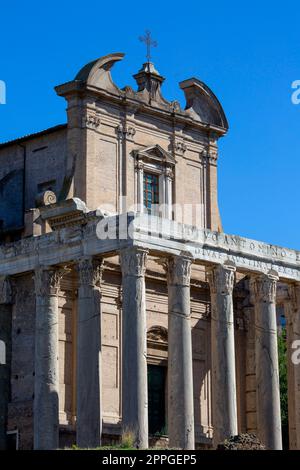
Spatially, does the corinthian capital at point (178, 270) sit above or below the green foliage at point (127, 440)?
above

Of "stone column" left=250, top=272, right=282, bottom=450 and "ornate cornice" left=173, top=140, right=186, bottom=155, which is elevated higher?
"ornate cornice" left=173, top=140, right=186, bottom=155

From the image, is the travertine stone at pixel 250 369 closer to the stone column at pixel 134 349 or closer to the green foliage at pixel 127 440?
the stone column at pixel 134 349

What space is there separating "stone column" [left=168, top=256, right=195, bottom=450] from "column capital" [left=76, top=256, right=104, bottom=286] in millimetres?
2211

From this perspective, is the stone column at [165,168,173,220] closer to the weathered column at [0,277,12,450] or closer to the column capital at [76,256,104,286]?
the column capital at [76,256,104,286]

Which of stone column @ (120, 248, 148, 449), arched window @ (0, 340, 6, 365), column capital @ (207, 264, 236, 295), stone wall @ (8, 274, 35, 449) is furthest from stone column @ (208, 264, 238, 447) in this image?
arched window @ (0, 340, 6, 365)

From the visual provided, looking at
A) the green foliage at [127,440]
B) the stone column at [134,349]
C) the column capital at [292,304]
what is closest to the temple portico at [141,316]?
the stone column at [134,349]

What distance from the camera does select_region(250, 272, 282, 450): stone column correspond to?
41.0m

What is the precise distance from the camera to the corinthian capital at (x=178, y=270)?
1556 inches

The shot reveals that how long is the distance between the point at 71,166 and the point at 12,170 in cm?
373

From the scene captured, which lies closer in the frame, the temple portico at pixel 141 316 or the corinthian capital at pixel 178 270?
the temple portico at pixel 141 316
